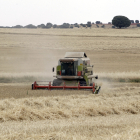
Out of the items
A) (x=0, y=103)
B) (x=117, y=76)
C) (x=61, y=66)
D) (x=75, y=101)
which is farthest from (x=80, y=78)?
(x=117, y=76)

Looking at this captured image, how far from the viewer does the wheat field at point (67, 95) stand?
7.11 meters

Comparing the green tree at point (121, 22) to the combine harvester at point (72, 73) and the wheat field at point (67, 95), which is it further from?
the combine harvester at point (72, 73)

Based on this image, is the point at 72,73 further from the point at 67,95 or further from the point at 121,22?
the point at 121,22

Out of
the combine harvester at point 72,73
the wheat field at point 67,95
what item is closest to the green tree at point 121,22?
the wheat field at point 67,95

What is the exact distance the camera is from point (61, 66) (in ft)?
62.2

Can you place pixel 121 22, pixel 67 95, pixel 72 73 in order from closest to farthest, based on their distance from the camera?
pixel 67 95 → pixel 72 73 → pixel 121 22

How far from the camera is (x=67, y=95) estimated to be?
15188 mm

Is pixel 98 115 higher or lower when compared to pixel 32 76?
higher

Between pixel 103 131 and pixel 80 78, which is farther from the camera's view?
pixel 80 78

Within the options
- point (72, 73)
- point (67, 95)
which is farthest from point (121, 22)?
point (67, 95)

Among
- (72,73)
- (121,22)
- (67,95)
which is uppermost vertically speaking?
(121,22)

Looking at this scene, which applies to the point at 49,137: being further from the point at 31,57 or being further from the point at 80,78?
the point at 31,57

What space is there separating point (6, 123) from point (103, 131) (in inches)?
122

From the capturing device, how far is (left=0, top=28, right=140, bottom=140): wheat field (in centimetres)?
711
